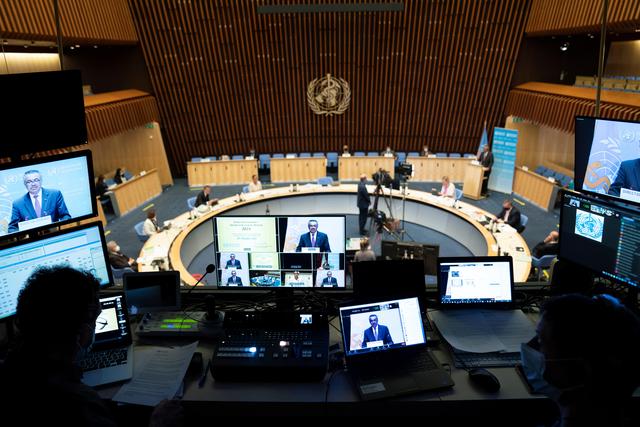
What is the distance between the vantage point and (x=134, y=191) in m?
11.0

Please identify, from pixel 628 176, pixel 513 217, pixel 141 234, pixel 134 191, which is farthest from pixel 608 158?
pixel 134 191

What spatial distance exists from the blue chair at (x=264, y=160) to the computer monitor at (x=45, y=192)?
10770 millimetres

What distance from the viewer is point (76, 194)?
254 cm

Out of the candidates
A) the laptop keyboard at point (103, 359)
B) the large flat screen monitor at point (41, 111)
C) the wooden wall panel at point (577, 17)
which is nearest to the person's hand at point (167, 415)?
the laptop keyboard at point (103, 359)

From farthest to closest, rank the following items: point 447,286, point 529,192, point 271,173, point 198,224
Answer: point 271,173, point 529,192, point 198,224, point 447,286

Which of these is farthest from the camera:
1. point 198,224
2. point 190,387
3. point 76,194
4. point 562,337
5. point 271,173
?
point 271,173

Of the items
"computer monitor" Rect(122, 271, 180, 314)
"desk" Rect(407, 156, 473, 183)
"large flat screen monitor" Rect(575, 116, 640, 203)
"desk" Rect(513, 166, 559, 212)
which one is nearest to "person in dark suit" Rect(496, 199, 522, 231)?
"desk" Rect(513, 166, 559, 212)

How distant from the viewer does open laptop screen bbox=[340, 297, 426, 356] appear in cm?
237

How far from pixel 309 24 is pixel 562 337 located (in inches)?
424

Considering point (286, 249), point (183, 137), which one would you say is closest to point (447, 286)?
point (286, 249)

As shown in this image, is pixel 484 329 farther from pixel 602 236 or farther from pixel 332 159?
pixel 332 159

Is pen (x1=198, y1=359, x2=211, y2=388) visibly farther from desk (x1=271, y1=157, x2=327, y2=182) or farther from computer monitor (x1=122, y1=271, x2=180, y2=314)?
desk (x1=271, y1=157, x2=327, y2=182)

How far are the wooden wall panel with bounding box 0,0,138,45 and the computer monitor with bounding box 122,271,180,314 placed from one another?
6112 millimetres

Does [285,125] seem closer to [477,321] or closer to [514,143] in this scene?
[514,143]
